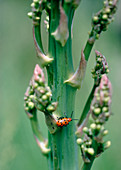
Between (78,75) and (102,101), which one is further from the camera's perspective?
(78,75)

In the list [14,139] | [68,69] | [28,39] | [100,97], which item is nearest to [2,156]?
[14,139]

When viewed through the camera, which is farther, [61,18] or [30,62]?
[30,62]

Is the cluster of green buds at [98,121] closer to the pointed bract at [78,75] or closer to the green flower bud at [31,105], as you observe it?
the pointed bract at [78,75]

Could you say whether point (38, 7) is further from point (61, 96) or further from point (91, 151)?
point (91, 151)

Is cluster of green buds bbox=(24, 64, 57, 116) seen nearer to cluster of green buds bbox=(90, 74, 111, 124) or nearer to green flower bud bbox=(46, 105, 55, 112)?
green flower bud bbox=(46, 105, 55, 112)

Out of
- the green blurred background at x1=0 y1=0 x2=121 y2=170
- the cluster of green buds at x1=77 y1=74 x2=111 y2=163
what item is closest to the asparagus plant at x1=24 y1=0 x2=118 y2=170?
the cluster of green buds at x1=77 y1=74 x2=111 y2=163

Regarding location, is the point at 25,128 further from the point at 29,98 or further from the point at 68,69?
the point at 68,69

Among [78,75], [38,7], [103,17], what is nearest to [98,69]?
[78,75]

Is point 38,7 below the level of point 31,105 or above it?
above
